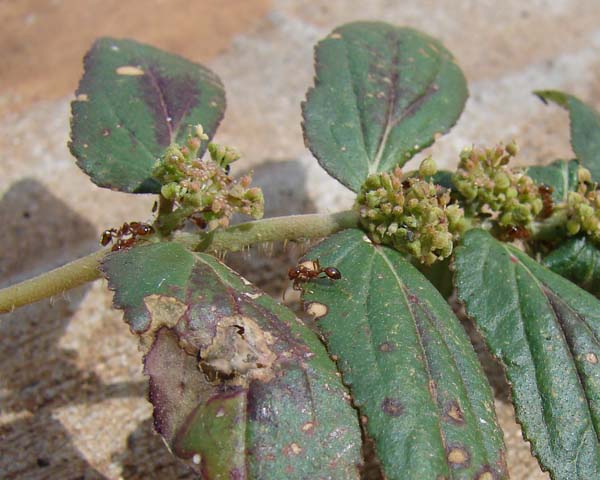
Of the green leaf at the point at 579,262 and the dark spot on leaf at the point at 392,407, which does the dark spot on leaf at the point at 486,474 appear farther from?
the green leaf at the point at 579,262

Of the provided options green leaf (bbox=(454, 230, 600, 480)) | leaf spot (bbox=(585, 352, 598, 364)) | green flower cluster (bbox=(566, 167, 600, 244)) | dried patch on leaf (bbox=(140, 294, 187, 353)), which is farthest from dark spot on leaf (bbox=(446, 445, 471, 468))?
green flower cluster (bbox=(566, 167, 600, 244))

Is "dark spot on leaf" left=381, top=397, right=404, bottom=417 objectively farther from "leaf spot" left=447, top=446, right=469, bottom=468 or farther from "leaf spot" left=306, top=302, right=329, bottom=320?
"leaf spot" left=306, top=302, right=329, bottom=320

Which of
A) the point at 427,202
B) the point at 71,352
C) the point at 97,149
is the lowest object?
the point at 71,352

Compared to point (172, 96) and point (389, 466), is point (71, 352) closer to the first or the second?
point (172, 96)

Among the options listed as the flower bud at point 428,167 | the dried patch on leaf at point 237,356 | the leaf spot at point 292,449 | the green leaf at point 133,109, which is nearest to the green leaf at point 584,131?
the flower bud at point 428,167

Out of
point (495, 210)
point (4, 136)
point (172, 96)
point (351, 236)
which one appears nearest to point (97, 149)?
point (172, 96)

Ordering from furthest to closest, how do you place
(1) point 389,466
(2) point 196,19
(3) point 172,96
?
(2) point 196,19
(3) point 172,96
(1) point 389,466

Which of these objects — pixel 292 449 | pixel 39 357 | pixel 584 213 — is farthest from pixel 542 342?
pixel 39 357

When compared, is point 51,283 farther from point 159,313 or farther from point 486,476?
point 486,476
